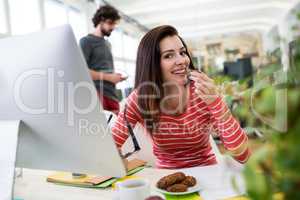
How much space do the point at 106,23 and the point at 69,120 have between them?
1.81m

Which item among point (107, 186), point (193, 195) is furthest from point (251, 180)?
point (107, 186)

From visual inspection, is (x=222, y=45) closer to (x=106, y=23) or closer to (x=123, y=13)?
(x=123, y=13)

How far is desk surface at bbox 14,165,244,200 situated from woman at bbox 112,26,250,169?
21cm

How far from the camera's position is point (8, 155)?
0.61 meters

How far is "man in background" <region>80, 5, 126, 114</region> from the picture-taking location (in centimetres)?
216

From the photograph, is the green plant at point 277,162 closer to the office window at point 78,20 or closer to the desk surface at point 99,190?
the desk surface at point 99,190

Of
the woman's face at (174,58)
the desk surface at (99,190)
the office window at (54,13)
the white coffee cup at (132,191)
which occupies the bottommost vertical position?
the desk surface at (99,190)

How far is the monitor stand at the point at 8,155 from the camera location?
1.96 ft

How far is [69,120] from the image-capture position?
1.89 feet

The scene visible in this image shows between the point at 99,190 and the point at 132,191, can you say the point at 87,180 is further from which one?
the point at 132,191

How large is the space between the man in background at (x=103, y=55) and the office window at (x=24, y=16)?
1696 millimetres
